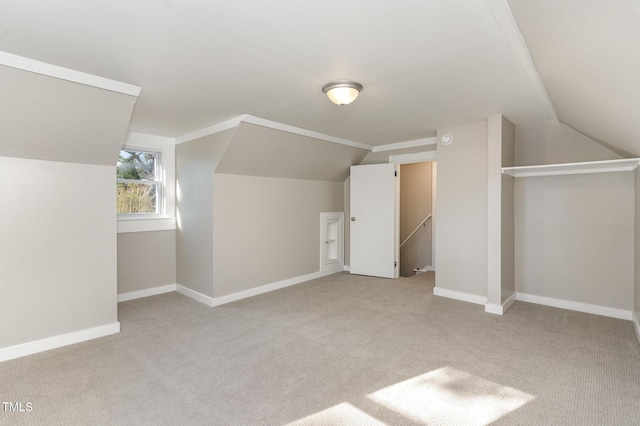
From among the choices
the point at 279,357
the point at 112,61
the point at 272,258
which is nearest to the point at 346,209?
the point at 272,258

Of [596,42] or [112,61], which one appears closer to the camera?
[596,42]

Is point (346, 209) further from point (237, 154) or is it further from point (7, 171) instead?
point (7, 171)

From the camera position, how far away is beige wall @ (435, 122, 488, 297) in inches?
151

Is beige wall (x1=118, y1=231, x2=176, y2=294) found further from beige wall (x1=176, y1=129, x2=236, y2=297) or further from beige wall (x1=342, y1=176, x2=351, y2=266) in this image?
beige wall (x1=342, y1=176, x2=351, y2=266)

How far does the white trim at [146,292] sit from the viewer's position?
13.4ft

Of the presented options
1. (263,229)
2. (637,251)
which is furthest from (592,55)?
(263,229)

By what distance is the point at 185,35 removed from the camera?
189cm

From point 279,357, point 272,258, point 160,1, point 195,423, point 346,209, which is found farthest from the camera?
point 346,209

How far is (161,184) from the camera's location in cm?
450

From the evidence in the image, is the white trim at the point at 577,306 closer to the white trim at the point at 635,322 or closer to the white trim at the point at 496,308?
the white trim at the point at 635,322

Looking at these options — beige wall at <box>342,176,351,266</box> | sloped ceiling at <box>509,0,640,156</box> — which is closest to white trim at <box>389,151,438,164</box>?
beige wall at <box>342,176,351,266</box>

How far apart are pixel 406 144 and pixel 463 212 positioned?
1.45m

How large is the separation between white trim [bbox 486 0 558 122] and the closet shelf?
2.61 feet

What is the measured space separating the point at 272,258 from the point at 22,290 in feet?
8.50
